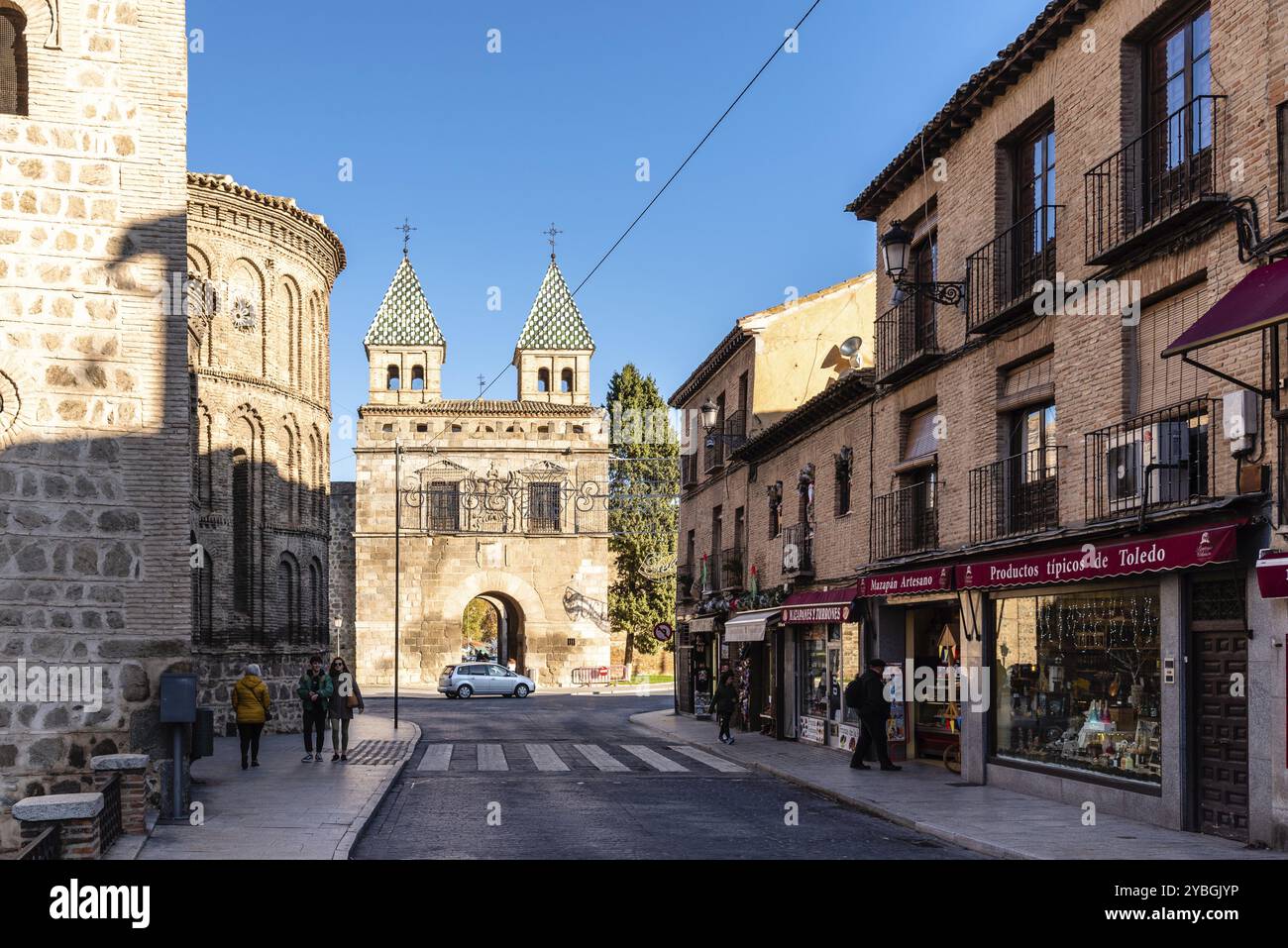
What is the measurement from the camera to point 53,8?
48.8 feet

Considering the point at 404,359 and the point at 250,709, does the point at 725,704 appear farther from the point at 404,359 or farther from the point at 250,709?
the point at 404,359

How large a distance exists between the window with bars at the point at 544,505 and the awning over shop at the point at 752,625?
26782 millimetres

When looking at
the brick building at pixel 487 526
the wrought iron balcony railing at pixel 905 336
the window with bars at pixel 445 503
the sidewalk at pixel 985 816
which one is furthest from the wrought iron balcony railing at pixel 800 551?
the window with bars at pixel 445 503

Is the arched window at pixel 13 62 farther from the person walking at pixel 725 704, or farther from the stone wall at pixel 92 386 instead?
the person walking at pixel 725 704

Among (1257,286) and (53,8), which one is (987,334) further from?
(53,8)

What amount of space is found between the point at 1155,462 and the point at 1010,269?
16.2 ft

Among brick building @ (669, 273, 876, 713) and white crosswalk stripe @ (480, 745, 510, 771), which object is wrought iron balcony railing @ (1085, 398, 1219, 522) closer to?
white crosswalk stripe @ (480, 745, 510, 771)

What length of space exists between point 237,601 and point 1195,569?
22182mm

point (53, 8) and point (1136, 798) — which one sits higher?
point (53, 8)

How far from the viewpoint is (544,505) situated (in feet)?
184

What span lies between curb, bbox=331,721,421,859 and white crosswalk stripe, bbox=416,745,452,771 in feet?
0.97

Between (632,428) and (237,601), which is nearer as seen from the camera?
(237,601)

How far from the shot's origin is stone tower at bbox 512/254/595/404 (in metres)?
58.3
